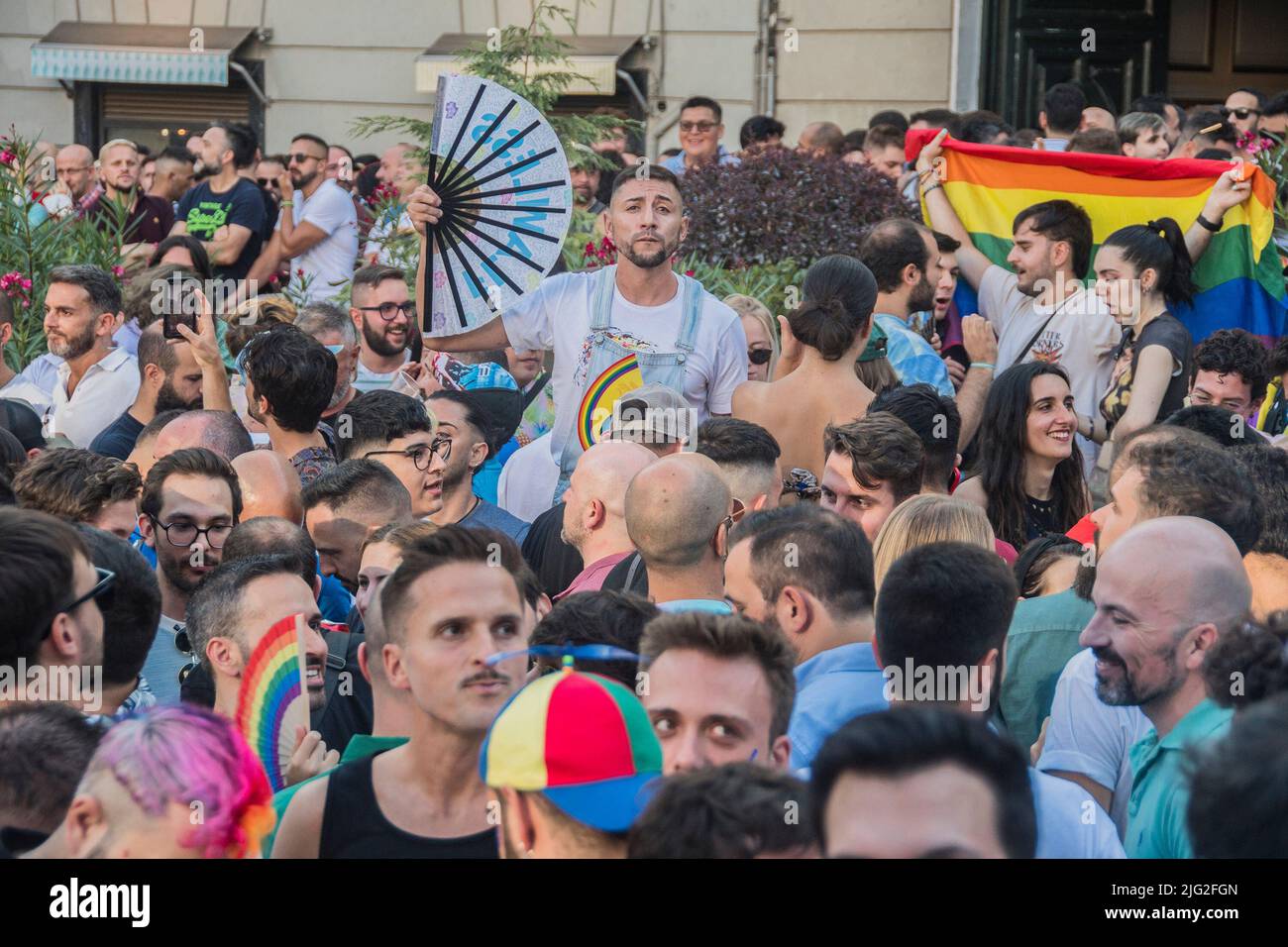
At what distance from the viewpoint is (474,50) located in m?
9.55

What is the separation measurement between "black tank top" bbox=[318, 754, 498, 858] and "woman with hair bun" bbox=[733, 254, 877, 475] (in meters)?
3.07

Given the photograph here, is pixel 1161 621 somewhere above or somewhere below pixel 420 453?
below

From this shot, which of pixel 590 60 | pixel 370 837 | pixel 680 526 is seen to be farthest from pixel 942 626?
pixel 590 60

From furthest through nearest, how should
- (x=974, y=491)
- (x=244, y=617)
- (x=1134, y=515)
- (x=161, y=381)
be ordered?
(x=161, y=381), (x=974, y=491), (x=1134, y=515), (x=244, y=617)

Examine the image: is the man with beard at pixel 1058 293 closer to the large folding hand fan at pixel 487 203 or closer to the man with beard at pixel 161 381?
the large folding hand fan at pixel 487 203

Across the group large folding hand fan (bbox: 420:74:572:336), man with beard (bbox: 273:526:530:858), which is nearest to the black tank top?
man with beard (bbox: 273:526:530:858)

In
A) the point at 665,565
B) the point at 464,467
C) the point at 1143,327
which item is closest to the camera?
the point at 665,565

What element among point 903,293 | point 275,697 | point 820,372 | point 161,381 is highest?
point 903,293

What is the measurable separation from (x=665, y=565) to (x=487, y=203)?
2310mm

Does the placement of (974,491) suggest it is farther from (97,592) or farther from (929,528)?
(97,592)

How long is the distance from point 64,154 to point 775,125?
472cm

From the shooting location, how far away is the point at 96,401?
6.97 metres

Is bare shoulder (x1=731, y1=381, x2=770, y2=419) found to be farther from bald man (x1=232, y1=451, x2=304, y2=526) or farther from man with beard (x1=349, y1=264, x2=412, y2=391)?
man with beard (x1=349, y1=264, x2=412, y2=391)

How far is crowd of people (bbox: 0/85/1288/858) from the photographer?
8.63ft
